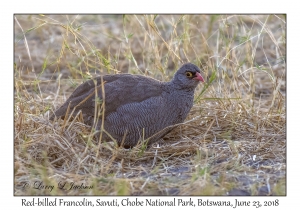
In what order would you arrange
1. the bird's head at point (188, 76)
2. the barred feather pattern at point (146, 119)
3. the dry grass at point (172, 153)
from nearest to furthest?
the dry grass at point (172, 153) → the barred feather pattern at point (146, 119) → the bird's head at point (188, 76)

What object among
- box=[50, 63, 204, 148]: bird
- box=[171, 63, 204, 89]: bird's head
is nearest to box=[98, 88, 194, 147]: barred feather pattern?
box=[50, 63, 204, 148]: bird

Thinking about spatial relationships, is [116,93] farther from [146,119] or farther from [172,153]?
[172,153]

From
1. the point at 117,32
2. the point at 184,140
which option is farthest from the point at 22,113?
the point at 117,32

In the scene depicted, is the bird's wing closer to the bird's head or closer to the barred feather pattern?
the barred feather pattern

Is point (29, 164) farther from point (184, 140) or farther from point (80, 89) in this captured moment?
point (184, 140)

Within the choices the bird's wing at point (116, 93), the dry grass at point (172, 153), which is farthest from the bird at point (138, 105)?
the dry grass at point (172, 153)

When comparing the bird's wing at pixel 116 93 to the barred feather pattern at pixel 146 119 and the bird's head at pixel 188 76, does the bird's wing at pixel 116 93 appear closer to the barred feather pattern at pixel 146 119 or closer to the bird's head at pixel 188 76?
the barred feather pattern at pixel 146 119

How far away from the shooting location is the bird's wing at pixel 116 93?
554cm

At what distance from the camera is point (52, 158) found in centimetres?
522

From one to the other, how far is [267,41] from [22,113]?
5.09 meters

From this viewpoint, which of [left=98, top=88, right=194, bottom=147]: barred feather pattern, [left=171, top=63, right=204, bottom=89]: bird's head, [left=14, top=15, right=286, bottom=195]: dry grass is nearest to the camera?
[left=14, top=15, right=286, bottom=195]: dry grass

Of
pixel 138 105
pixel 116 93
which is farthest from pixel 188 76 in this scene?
pixel 116 93

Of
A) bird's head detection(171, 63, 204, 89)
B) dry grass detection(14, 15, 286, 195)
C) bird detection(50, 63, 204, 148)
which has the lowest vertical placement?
dry grass detection(14, 15, 286, 195)

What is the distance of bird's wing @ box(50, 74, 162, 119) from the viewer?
5.54 m
